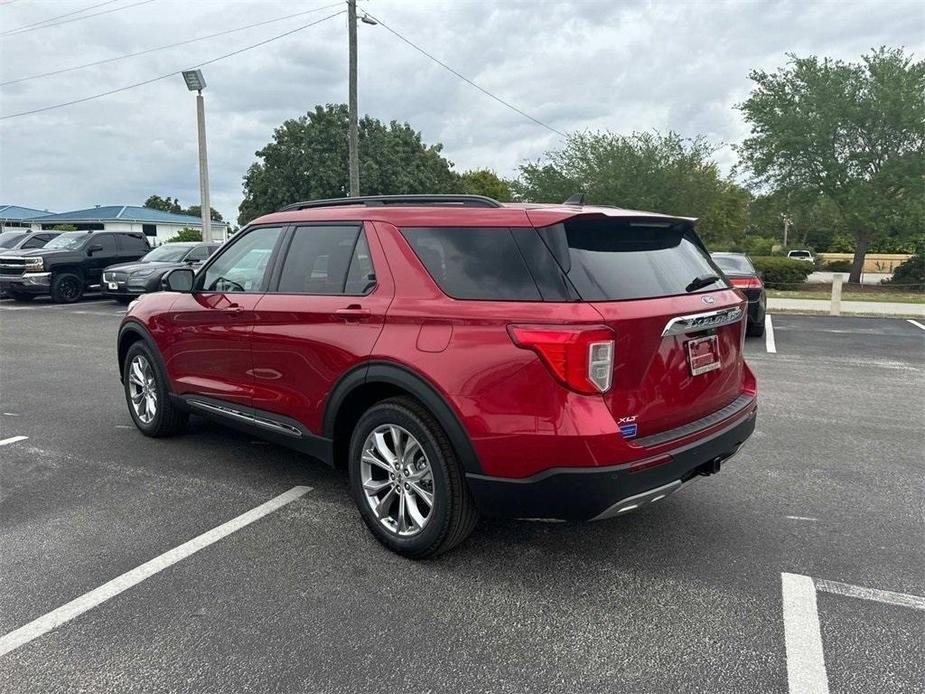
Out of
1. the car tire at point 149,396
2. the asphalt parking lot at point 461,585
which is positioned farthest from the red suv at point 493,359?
the car tire at point 149,396

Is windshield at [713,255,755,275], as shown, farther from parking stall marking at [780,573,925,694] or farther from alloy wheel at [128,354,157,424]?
alloy wheel at [128,354,157,424]

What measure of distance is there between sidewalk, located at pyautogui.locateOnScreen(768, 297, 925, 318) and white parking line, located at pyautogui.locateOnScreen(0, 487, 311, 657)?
15038 millimetres

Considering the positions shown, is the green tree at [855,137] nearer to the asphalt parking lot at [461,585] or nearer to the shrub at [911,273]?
the shrub at [911,273]

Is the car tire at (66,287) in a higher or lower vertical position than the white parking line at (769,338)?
higher

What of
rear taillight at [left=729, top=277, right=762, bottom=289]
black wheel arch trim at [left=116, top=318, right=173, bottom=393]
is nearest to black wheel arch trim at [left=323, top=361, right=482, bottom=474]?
black wheel arch trim at [left=116, top=318, right=173, bottom=393]

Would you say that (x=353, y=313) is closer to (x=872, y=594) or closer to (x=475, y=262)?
(x=475, y=262)

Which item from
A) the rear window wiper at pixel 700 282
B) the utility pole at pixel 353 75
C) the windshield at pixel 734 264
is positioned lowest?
the rear window wiper at pixel 700 282

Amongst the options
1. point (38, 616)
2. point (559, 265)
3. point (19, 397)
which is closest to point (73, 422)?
point (19, 397)

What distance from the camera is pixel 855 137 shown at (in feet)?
81.0

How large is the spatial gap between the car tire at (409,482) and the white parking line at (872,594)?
163 centimetres

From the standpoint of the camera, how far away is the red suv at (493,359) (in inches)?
111

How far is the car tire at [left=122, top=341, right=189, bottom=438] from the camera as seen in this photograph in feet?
17.0

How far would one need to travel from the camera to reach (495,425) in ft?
9.51

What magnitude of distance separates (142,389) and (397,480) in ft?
10.2
